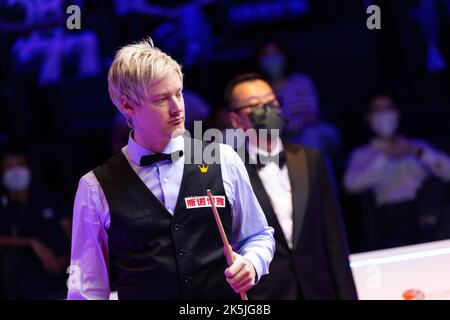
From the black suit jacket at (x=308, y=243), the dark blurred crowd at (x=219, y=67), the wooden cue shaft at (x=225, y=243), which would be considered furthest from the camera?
the dark blurred crowd at (x=219, y=67)

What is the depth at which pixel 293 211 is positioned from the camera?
A: 2621 millimetres

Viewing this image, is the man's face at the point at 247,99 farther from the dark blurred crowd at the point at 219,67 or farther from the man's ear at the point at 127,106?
the dark blurred crowd at the point at 219,67

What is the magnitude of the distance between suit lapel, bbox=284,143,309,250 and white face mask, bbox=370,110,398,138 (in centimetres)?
199

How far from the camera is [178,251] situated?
1871 millimetres

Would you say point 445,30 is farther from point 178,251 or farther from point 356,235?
point 178,251

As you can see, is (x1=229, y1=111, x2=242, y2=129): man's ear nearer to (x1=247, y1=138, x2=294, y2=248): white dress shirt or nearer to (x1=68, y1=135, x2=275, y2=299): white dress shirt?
(x1=247, y1=138, x2=294, y2=248): white dress shirt

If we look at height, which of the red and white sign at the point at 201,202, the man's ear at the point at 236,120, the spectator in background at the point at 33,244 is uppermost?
the man's ear at the point at 236,120

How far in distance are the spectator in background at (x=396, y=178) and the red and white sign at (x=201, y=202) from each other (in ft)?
8.61

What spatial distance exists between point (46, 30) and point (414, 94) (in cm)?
245

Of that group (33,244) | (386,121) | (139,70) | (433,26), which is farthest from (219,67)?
(139,70)

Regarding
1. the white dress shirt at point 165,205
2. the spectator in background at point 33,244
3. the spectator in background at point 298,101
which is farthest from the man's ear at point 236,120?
the spectator in background at point 33,244

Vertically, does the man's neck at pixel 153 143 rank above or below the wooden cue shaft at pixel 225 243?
above

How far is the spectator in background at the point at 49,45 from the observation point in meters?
5.25

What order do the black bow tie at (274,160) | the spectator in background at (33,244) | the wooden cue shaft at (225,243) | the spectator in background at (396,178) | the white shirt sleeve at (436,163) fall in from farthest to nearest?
the white shirt sleeve at (436,163) < the spectator in background at (396,178) < the spectator in background at (33,244) < the black bow tie at (274,160) < the wooden cue shaft at (225,243)
